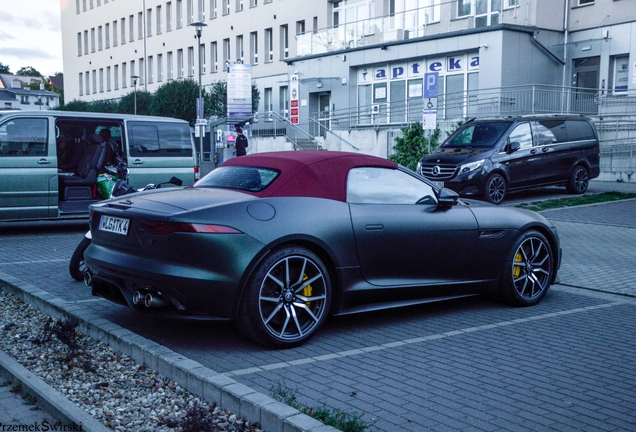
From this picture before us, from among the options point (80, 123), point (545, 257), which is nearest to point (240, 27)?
point (80, 123)

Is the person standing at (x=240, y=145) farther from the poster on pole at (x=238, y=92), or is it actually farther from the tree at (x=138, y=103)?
the tree at (x=138, y=103)

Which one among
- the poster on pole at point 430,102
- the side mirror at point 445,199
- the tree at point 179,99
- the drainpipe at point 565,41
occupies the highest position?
the drainpipe at point 565,41

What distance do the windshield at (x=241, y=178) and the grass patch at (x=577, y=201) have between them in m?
11.5

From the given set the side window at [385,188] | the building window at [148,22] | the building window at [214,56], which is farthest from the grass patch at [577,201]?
the building window at [148,22]

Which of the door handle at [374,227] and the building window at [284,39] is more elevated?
the building window at [284,39]

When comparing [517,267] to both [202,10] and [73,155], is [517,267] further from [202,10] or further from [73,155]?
[202,10]

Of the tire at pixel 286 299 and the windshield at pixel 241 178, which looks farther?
the windshield at pixel 241 178

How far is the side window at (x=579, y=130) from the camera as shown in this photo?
19.5 metres

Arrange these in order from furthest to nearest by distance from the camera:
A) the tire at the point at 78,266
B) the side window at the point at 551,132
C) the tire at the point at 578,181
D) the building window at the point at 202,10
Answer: the building window at the point at 202,10 → the tire at the point at 578,181 → the side window at the point at 551,132 → the tire at the point at 78,266

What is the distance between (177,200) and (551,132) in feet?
48.7

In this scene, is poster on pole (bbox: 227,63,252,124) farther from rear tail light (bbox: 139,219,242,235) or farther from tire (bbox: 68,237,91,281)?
rear tail light (bbox: 139,219,242,235)

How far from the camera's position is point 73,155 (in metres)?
13.9

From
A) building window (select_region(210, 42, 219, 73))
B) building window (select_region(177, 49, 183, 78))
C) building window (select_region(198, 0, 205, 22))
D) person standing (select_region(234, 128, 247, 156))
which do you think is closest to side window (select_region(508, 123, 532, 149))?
person standing (select_region(234, 128, 247, 156))

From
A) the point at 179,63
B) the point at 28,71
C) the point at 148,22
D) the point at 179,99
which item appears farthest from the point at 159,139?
the point at 28,71
